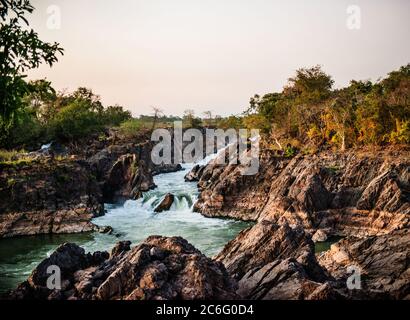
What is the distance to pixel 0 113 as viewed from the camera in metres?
9.48

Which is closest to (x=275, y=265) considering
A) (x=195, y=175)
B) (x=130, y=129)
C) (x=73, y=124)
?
(x=195, y=175)

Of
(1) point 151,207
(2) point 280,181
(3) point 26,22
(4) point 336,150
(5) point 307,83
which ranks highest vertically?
(5) point 307,83

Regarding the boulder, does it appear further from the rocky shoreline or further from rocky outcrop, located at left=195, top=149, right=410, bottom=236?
the rocky shoreline

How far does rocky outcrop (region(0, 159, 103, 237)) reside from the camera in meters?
28.7

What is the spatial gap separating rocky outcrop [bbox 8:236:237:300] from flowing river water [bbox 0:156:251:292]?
311 inches

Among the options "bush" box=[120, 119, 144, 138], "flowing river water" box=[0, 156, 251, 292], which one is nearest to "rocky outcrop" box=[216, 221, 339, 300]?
"flowing river water" box=[0, 156, 251, 292]

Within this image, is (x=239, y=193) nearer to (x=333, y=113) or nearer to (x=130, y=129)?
(x=333, y=113)

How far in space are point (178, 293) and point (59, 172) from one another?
25.0m

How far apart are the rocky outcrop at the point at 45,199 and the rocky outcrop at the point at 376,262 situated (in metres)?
17.6

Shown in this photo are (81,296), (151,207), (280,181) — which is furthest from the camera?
(151,207)

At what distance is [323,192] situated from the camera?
28.4 metres

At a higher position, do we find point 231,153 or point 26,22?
point 26,22

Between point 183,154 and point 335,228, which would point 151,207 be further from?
point 183,154
